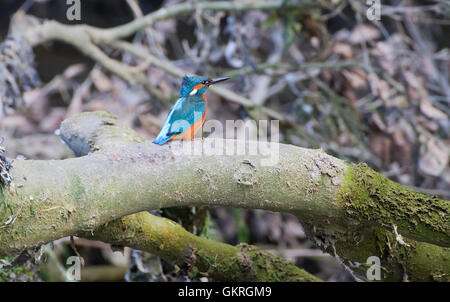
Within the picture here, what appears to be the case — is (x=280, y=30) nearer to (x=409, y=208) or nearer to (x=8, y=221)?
(x=409, y=208)

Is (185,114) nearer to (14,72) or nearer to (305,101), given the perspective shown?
(14,72)

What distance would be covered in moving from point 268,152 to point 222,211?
273cm

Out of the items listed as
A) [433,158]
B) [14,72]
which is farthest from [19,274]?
[433,158]

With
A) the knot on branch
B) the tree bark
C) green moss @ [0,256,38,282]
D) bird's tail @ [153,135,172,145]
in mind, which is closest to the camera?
the tree bark

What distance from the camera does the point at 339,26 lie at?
537 cm

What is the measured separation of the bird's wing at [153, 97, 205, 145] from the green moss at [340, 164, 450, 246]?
1.90ft

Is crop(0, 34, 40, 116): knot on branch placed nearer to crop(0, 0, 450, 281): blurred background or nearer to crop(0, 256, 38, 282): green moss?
crop(0, 0, 450, 281): blurred background

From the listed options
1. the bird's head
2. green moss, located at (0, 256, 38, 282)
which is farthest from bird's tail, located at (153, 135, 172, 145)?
green moss, located at (0, 256, 38, 282)

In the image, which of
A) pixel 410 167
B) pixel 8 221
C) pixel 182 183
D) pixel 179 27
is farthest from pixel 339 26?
pixel 8 221

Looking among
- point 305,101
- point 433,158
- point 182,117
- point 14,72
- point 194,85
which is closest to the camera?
point 182,117

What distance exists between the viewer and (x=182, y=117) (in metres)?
1.89

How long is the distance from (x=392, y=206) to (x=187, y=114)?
778mm

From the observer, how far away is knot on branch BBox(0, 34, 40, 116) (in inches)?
118

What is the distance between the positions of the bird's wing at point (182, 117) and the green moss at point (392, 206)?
1.90ft
